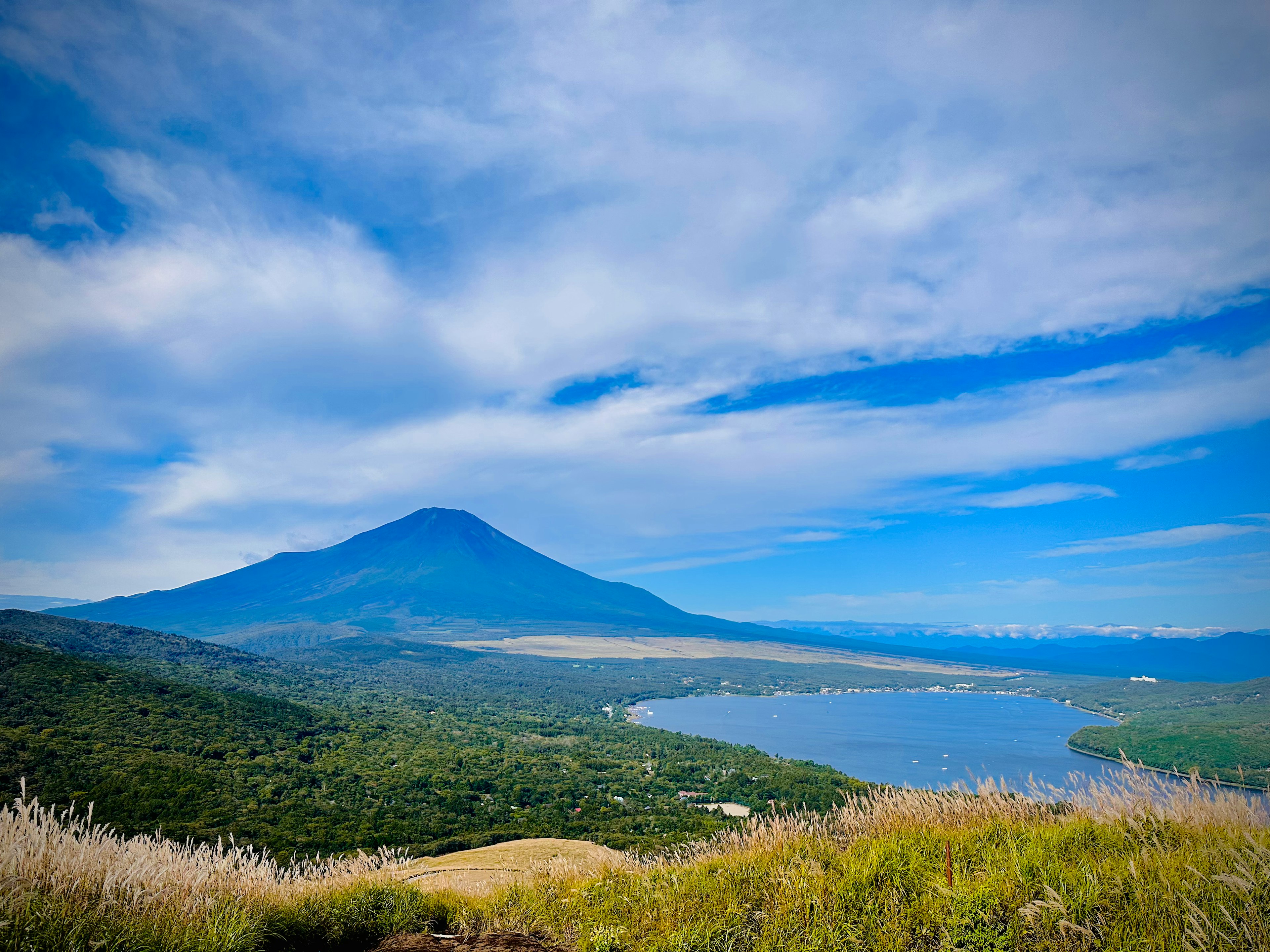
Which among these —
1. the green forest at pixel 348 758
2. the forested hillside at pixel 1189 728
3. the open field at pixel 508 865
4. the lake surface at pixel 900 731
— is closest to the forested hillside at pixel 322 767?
the green forest at pixel 348 758

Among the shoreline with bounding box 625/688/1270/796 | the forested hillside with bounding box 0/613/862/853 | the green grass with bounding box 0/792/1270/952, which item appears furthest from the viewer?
the forested hillside with bounding box 0/613/862/853

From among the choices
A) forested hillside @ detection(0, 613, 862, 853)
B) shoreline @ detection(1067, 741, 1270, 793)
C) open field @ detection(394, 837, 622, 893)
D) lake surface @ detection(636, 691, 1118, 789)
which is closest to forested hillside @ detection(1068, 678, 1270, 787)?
shoreline @ detection(1067, 741, 1270, 793)

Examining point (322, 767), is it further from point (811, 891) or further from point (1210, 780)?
point (1210, 780)

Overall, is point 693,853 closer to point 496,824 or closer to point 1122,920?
point 1122,920

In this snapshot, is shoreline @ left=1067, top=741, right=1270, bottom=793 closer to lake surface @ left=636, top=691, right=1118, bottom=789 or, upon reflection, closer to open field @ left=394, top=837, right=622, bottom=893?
open field @ left=394, top=837, right=622, bottom=893

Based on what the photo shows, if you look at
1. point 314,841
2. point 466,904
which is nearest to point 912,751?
point 314,841

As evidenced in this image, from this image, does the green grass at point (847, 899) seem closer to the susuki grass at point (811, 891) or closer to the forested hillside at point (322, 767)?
the susuki grass at point (811, 891)

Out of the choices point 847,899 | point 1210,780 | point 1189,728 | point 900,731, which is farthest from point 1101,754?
point 847,899
